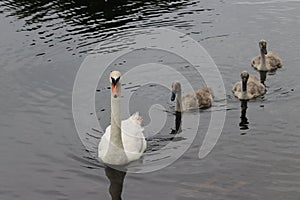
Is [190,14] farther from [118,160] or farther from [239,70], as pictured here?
[118,160]

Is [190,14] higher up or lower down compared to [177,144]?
higher up

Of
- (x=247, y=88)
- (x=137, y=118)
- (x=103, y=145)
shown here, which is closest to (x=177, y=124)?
(x=137, y=118)

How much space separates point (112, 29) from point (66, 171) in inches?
370

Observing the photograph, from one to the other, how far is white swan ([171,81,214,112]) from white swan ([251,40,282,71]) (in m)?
2.65

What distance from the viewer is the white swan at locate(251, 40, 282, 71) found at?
1661 centimetres

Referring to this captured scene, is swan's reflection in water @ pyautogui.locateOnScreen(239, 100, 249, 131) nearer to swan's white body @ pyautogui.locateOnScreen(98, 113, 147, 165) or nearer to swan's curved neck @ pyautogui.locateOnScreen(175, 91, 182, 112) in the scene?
swan's curved neck @ pyautogui.locateOnScreen(175, 91, 182, 112)

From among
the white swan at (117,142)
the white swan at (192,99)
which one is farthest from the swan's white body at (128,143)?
the white swan at (192,99)

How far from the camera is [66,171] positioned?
1153 cm

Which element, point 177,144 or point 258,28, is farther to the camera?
point 258,28

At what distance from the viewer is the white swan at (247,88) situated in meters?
14.8

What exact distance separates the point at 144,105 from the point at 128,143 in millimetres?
2514

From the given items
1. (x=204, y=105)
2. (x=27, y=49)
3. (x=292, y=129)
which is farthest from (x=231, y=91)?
(x=27, y=49)

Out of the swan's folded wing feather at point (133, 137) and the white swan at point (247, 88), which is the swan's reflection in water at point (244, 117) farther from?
the swan's folded wing feather at point (133, 137)

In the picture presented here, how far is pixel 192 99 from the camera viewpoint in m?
14.6
